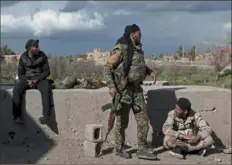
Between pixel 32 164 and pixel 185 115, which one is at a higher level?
pixel 185 115

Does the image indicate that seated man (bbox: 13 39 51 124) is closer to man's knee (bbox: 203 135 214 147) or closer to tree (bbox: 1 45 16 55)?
man's knee (bbox: 203 135 214 147)

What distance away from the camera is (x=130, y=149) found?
26.4ft

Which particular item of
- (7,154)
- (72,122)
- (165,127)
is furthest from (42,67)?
(165,127)

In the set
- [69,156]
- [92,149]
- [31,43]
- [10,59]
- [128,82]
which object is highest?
[31,43]

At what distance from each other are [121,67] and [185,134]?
1.41 m

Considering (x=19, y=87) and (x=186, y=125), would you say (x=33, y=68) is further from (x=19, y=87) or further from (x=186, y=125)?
(x=186, y=125)

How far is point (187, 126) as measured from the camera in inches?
303

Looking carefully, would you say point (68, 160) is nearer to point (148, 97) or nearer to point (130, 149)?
point (130, 149)

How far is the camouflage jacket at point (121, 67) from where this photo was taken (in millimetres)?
7324

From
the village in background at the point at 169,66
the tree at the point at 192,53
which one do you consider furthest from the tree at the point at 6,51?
the tree at the point at 192,53

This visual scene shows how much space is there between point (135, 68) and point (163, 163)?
1422 millimetres

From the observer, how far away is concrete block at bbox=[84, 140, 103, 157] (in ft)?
25.1

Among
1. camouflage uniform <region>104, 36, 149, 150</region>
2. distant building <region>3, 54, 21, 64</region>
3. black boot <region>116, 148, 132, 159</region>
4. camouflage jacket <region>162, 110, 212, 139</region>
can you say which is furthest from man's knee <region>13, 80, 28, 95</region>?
distant building <region>3, 54, 21, 64</region>


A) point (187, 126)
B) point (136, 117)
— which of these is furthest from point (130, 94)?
point (187, 126)
